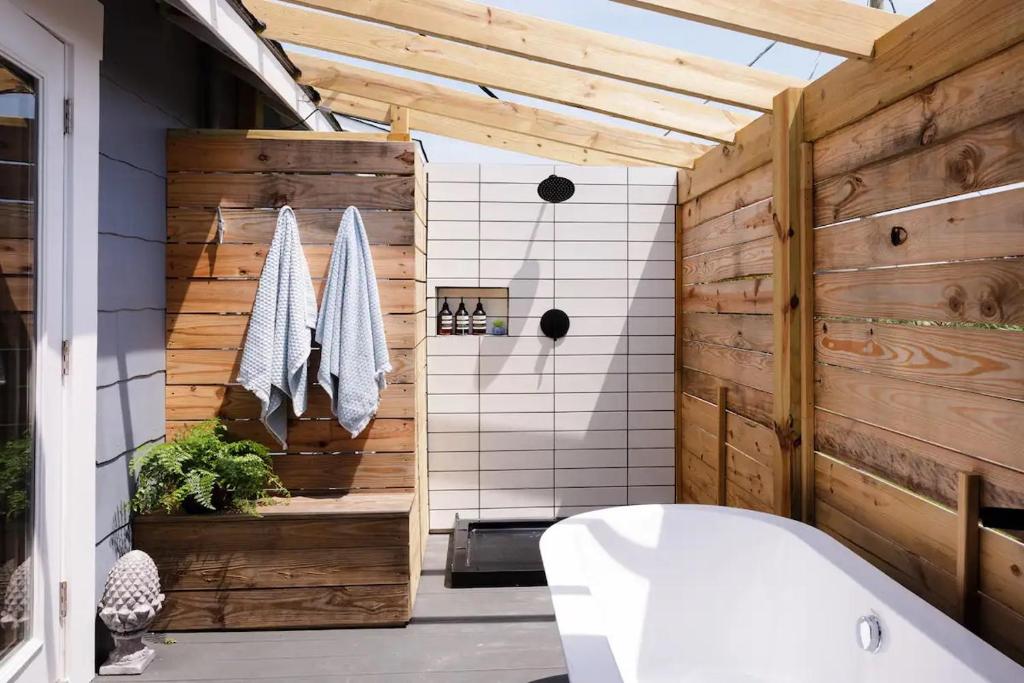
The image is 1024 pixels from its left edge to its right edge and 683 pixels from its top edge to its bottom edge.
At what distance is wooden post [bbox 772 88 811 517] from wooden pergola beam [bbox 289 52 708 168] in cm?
111

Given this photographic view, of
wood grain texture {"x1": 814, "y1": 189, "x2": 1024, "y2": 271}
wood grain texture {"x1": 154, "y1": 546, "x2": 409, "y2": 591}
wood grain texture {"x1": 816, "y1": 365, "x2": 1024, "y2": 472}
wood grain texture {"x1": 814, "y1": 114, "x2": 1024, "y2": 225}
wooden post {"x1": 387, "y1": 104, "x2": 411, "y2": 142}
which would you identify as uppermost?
wooden post {"x1": 387, "y1": 104, "x2": 411, "y2": 142}

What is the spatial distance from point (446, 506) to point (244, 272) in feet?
5.77

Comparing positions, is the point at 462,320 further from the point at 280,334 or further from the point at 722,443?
the point at 722,443

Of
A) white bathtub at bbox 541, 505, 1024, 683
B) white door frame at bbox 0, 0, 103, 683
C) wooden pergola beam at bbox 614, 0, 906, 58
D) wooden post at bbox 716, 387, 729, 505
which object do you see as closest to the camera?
white bathtub at bbox 541, 505, 1024, 683

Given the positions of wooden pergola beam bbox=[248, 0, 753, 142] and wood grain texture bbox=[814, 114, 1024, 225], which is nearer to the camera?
wood grain texture bbox=[814, 114, 1024, 225]

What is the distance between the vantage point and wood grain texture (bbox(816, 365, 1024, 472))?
5.09ft

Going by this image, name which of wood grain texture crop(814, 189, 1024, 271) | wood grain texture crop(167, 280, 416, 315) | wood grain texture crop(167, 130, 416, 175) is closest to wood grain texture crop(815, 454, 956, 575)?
wood grain texture crop(814, 189, 1024, 271)

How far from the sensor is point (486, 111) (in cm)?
348

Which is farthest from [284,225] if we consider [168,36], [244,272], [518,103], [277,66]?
[518,103]

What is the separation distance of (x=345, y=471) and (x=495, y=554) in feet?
2.92

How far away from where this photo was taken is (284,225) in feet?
9.70

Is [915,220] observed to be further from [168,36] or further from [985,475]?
[168,36]

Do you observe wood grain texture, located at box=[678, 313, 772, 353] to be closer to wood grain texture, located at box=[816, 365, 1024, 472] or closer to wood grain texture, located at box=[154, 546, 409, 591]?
wood grain texture, located at box=[816, 365, 1024, 472]

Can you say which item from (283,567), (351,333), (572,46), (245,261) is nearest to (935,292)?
(572,46)
